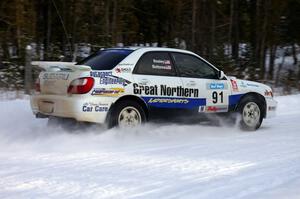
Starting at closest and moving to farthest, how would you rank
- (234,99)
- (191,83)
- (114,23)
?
(191,83) < (234,99) < (114,23)

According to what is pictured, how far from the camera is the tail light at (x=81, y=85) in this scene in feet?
26.3

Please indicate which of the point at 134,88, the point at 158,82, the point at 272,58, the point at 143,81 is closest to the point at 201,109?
the point at 158,82

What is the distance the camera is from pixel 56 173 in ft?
19.6

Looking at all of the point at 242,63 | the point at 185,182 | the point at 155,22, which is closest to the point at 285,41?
the point at 242,63

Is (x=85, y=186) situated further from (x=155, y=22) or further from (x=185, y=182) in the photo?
(x=155, y=22)

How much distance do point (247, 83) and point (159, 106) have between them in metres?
2.09

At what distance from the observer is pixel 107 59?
8.65 m

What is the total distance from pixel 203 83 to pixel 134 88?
1449 millimetres

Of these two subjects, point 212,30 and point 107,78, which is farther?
point 212,30

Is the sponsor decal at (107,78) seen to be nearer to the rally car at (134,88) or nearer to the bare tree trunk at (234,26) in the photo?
the rally car at (134,88)

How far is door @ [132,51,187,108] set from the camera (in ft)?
28.1

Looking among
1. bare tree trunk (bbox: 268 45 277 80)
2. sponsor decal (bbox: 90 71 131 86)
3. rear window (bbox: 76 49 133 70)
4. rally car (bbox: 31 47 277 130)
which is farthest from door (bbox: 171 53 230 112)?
bare tree trunk (bbox: 268 45 277 80)

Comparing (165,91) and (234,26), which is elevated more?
(234,26)

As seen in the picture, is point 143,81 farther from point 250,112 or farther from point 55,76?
point 250,112
